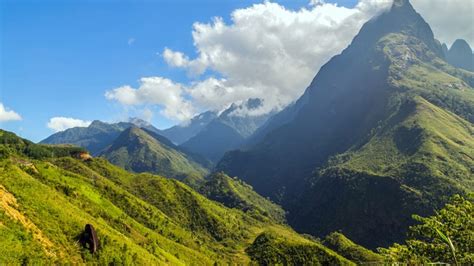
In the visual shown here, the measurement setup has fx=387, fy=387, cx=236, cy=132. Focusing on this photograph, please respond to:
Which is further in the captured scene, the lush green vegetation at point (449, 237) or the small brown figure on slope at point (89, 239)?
the small brown figure on slope at point (89, 239)

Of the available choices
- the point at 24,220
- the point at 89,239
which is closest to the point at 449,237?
the point at 24,220

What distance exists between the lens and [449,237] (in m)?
39.6

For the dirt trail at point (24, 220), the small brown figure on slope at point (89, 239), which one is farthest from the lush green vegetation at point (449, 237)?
the small brown figure on slope at point (89, 239)

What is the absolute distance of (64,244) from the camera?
8775 cm

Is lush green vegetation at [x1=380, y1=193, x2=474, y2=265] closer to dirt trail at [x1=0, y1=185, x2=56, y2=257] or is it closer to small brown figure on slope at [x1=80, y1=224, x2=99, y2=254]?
dirt trail at [x1=0, y1=185, x2=56, y2=257]

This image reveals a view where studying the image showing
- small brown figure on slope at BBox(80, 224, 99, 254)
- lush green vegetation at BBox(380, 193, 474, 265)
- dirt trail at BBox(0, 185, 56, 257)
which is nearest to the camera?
lush green vegetation at BBox(380, 193, 474, 265)

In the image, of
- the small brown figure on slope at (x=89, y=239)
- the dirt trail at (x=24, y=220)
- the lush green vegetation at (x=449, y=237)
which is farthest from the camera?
the small brown figure on slope at (x=89, y=239)

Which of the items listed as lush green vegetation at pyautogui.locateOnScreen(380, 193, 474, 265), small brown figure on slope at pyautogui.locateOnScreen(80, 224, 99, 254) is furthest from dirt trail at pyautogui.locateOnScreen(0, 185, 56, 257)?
lush green vegetation at pyautogui.locateOnScreen(380, 193, 474, 265)

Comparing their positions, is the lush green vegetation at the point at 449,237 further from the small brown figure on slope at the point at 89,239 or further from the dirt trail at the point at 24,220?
the small brown figure on slope at the point at 89,239

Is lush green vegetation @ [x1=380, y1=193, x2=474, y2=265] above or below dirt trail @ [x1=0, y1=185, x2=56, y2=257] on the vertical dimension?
above

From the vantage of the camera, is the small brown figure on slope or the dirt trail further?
the small brown figure on slope

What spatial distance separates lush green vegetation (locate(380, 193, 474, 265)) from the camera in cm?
3922

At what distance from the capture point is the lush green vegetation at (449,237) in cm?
3922

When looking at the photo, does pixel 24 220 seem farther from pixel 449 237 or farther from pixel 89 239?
pixel 449 237
